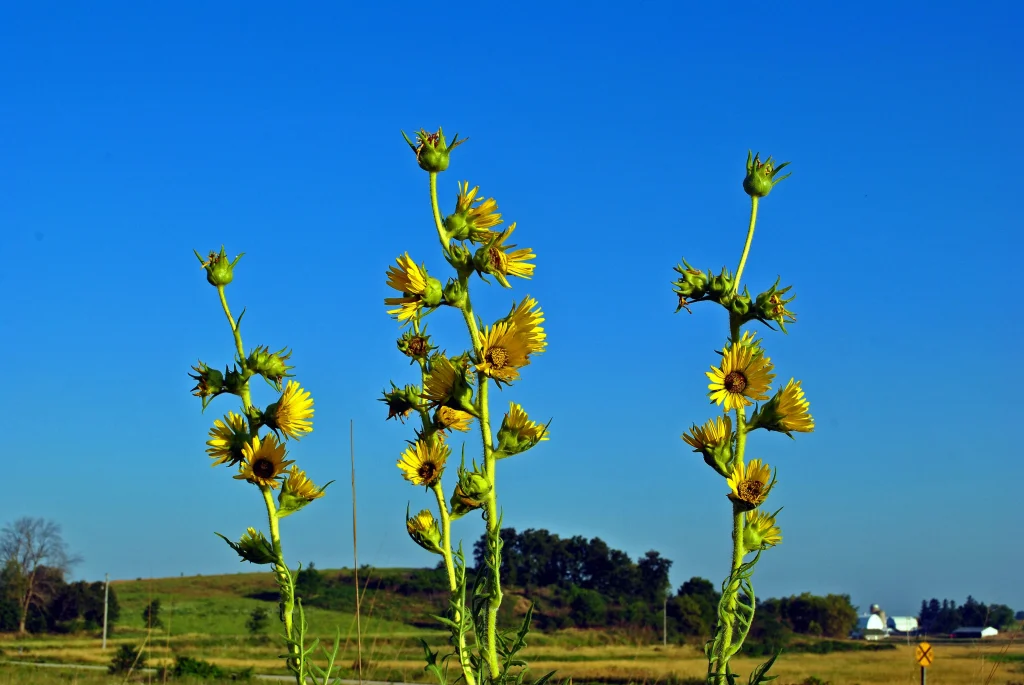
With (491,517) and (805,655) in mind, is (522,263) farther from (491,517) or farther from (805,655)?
(805,655)

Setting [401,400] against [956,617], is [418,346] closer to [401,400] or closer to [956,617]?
[401,400]

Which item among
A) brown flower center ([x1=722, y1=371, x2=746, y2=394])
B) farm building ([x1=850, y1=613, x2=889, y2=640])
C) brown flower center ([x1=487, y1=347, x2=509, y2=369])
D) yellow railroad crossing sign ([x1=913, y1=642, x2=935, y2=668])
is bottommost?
farm building ([x1=850, y1=613, x2=889, y2=640])

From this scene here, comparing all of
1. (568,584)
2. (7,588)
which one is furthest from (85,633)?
(568,584)

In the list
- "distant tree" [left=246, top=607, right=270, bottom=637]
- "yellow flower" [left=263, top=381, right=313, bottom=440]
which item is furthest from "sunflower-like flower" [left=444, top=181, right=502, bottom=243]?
"distant tree" [left=246, top=607, right=270, bottom=637]

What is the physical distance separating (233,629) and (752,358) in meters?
60.9

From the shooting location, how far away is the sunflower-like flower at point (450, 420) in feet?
13.0

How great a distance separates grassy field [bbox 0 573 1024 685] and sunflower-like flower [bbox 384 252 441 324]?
16.0 metres

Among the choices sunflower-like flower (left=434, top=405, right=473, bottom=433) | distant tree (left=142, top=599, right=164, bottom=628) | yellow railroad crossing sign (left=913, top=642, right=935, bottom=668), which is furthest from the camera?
yellow railroad crossing sign (left=913, top=642, right=935, bottom=668)

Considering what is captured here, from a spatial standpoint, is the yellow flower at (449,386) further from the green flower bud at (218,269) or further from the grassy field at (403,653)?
the grassy field at (403,653)

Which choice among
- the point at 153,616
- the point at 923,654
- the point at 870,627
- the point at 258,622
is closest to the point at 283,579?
the point at 923,654

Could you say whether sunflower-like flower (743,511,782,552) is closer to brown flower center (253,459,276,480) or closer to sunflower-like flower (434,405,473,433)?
sunflower-like flower (434,405,473,433)

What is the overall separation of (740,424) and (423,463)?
1304mm

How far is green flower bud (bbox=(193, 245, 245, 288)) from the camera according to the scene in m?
4.38

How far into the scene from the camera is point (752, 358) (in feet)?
9.85
